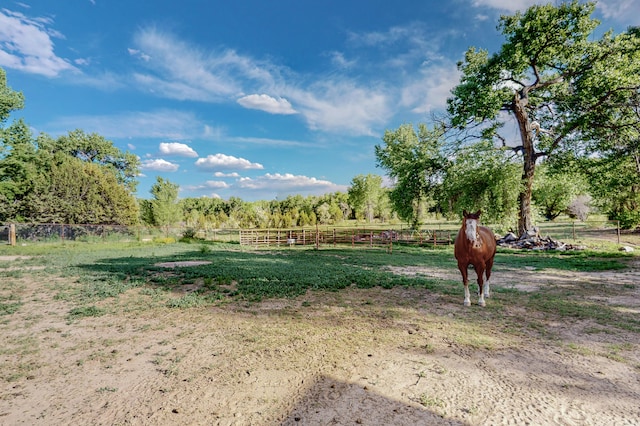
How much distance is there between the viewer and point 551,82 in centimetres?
1742

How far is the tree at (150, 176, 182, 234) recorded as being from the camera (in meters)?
39.8

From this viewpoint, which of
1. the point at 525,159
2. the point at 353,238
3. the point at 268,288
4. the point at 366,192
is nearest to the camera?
the point at 268,288

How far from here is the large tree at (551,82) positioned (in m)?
15.0

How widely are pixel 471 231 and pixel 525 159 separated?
15945mm

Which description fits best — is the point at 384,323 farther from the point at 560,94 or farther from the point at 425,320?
the point at 560,94

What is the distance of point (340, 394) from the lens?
121 inches

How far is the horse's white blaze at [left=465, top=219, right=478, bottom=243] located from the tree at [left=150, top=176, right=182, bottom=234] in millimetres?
40727

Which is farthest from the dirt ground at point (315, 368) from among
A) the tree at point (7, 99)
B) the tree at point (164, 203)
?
the tree at point (164, 203)

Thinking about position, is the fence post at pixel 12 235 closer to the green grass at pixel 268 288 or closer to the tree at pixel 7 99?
the tree at pixel 7 99

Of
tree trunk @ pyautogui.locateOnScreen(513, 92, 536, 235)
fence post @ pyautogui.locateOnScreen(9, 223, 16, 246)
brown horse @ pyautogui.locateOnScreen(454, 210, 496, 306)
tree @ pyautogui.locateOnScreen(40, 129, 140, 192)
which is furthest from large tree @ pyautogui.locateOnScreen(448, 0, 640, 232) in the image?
tree @ pyautogui.locateOnScreen(40, 129, 140, 192)

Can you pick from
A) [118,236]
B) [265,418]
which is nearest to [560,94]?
[265,418]

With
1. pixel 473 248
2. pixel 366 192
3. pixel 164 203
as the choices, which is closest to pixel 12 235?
pixel 164 203

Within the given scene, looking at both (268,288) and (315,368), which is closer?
(315,368)

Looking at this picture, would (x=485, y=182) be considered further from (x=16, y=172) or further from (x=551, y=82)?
(x=16, y=172)
